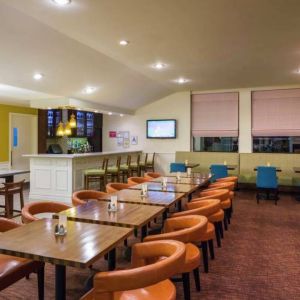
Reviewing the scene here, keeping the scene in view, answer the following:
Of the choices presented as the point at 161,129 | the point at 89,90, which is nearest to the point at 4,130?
the point at 89,90

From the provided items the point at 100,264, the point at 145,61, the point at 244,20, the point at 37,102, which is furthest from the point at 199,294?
the point at 37,102

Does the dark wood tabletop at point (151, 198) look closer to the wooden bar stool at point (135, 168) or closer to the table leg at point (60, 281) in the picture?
the table leg at point (60, 281)

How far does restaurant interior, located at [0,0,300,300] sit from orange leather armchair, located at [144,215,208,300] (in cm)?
1

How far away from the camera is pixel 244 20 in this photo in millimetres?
4023

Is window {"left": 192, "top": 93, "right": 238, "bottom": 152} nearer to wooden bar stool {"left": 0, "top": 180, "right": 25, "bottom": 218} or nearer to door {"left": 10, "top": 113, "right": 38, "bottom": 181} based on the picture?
door {"left": 10, "top": 113, "right": 38, "bottom": 181}

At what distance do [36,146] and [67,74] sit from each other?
15.8 feet

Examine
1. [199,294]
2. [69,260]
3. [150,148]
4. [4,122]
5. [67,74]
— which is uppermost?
[67,74]

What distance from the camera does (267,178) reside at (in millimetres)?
7180

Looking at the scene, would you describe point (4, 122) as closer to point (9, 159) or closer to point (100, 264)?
point (9, 159)

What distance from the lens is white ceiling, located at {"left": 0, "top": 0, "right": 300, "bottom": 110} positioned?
366 centimetres

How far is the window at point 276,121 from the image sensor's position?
871cm

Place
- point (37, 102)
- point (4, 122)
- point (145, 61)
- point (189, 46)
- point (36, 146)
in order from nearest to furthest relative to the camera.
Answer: point (189, 46) → point (145, 61) → point (37, 102) → point (4, 122) → point (36, 146)

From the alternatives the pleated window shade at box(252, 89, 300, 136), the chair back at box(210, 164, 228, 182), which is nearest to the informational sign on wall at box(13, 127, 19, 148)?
the chair back at box(210, 164, 228, 182)

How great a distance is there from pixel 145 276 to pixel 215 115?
835cm
